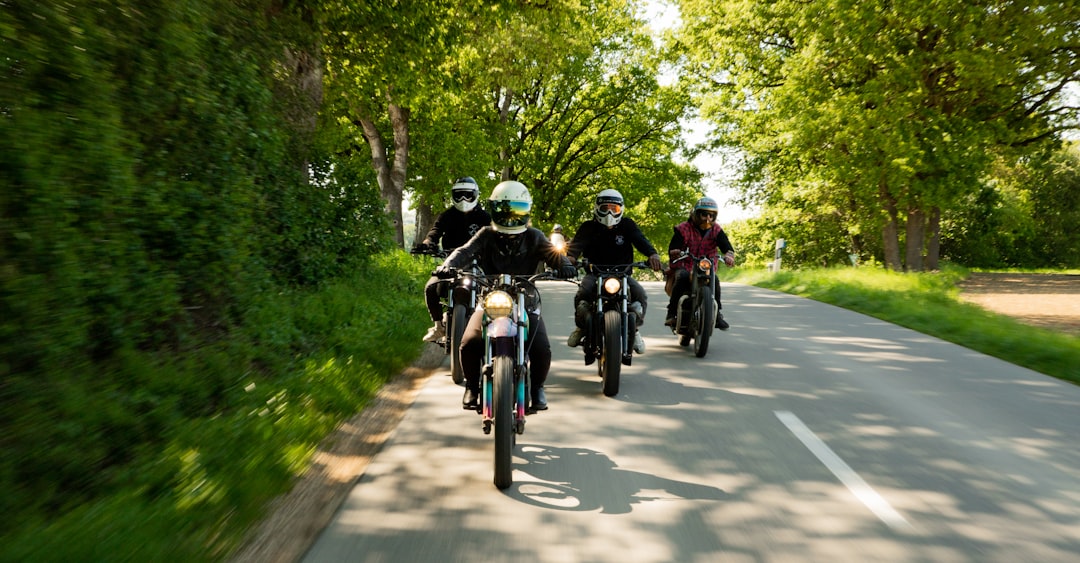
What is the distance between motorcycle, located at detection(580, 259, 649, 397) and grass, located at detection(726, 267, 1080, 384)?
4.66 metres

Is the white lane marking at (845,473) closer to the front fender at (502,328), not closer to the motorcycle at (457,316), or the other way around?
the front fender at (502,328)

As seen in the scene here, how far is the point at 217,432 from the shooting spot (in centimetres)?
429

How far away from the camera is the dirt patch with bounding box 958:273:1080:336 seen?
12538 mm

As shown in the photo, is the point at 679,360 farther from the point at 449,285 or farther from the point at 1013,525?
the point at 1013,525

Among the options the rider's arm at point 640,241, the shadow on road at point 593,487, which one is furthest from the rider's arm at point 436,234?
the shadow on road at point 593,487

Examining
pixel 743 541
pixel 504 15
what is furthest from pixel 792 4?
pixel 743 541

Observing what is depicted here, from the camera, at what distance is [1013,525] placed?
3.56 m

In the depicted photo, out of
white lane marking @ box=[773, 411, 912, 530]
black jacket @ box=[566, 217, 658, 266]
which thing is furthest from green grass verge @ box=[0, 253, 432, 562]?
white lane marking @ box=[773, 411, 912, 530]

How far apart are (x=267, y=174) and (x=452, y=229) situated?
7.30ft

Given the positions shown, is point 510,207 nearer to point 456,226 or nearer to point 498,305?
point 498,305

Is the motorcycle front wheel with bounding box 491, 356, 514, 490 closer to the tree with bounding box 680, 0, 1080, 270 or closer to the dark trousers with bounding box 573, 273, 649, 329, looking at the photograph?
the dark trousers with bounding box 573, 273, 649, 329

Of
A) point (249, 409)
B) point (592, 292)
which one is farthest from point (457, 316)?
point (249, 409)

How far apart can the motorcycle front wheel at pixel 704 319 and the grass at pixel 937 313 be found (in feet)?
11.8

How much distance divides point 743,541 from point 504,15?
12.3 m
